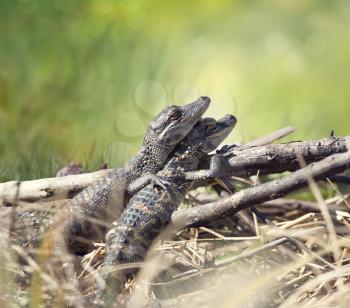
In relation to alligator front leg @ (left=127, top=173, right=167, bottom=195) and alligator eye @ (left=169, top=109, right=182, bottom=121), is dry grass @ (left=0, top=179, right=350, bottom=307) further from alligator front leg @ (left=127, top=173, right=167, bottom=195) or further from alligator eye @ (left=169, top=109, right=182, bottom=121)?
alligator eye @ (left=169, top=109, right=182, bottom=121)

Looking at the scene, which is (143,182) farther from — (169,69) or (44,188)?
(169,69)

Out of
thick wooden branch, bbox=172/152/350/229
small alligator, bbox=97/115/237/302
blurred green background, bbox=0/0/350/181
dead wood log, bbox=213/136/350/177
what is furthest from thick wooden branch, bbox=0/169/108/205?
blurred green background, bbox=0/0/350/181

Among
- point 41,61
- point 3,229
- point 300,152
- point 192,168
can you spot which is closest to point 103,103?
point 41,61

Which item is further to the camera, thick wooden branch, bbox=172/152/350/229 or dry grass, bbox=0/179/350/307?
thick wooden branch, bbox=172/152/350/229

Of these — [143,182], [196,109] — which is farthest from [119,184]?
[196,109]

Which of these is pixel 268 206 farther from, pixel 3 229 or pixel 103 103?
pixel 103 103

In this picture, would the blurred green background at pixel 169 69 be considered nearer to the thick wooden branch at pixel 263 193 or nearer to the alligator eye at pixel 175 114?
the alligator eye at pixel 175 114
